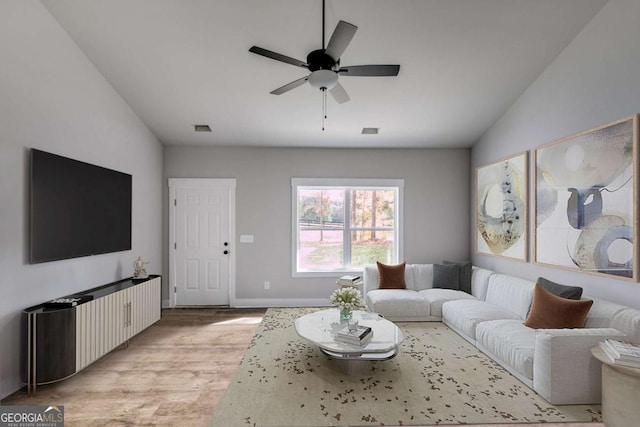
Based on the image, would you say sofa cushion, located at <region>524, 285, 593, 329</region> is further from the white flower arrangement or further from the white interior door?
the white interior door

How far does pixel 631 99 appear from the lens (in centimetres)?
282

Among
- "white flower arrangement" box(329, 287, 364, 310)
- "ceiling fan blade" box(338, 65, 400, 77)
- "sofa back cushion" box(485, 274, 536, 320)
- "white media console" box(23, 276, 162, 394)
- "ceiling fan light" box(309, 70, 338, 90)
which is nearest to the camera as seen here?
"ceiling fan light" box(309, 70, 338, 90)

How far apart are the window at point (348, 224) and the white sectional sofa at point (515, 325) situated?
66 centimetres

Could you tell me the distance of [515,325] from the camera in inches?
129

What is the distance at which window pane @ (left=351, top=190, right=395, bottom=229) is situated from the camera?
5707 mm

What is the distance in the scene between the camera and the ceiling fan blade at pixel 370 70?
2.64 metres

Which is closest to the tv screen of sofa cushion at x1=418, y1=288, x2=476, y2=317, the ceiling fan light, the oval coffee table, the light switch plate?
the light switch plate

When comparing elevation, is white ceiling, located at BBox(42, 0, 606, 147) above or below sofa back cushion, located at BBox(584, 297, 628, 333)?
above

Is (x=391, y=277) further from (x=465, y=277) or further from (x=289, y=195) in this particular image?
(x=289, y=195)

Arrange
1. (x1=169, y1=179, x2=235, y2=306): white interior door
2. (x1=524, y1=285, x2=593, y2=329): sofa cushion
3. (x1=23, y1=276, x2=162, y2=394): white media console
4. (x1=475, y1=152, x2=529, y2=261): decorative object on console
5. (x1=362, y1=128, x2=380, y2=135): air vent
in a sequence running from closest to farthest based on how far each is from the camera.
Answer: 1. (x1=23, y1=276, x2=162, y2=394): white media console
2. (x1=524, y1=285, x2=593, y2=329): sofa cushion
3. (x1=475, y1=152, x2=529, y2=261): decorative object on console
4. (x1=362, y1=128, x2=380, y2=135): air vent
5. (x1=169, y1=179, x2=235, y2=306): white interior door

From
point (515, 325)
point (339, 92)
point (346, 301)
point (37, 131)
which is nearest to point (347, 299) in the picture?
point (346, 301)

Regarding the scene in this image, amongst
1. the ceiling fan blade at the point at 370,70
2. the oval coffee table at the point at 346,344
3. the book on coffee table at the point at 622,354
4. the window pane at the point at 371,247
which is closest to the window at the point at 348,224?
the window pane at the point at 371,247

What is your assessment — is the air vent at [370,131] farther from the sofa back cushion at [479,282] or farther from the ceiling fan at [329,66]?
the sofa back cushion at [479,282]

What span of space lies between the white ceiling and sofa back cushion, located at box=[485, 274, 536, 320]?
2.25 metres
